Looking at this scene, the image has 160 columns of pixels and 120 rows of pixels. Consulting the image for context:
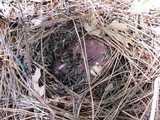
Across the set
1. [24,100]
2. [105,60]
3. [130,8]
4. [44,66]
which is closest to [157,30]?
[130,8]

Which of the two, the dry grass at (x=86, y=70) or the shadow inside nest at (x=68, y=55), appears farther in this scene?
the shadow inside nest at (x=68, y=55)

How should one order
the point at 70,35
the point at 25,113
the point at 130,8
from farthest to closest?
1. the point at 130,8
2. the point at 70,35
3. the point at 25,113

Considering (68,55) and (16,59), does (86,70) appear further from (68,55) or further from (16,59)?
(16,59)

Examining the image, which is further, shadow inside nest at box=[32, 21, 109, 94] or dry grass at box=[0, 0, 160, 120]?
shadow inside nest at box=[32, 21, 109, 94]

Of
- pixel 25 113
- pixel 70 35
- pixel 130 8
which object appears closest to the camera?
pixel 25 113

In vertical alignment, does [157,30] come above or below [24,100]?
above

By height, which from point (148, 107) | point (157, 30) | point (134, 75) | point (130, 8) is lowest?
point (148, 107)

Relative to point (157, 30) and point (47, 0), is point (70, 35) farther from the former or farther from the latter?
point (157, 30)

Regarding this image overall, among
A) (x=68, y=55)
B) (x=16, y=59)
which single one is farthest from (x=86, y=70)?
(x=16, y=59)
